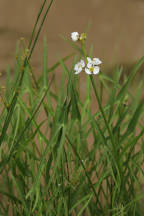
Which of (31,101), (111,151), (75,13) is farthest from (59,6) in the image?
(111,151)

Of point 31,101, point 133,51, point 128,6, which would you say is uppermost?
point 128,6

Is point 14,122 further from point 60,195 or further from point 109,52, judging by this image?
point 109,52

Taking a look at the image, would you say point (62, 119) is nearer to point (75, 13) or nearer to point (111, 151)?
point (111, 151)

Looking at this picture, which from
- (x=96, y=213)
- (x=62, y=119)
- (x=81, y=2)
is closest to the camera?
(x=62, y=119)

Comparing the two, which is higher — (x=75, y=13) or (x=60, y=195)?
(x=75, y=13)

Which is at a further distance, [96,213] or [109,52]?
[109,52]

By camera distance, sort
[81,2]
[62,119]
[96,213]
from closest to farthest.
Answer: [62,119] < [96,213] < [81,2]
